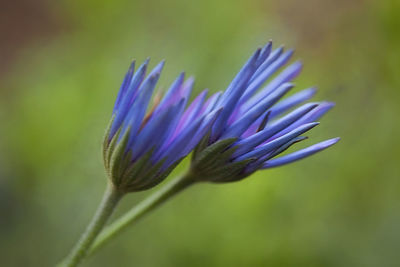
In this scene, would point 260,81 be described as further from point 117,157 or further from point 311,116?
point 117,157

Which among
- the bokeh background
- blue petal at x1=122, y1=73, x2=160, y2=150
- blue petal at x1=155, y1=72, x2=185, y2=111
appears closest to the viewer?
blue petal at x1=122, y1=73, x2=160, y2=150

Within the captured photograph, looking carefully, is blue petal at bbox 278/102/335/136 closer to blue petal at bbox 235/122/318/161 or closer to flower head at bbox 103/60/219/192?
blue petal at bbox 235/122/318/161

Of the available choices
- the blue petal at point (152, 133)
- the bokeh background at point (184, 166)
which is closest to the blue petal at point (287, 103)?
the blue petal at point (152, 133)

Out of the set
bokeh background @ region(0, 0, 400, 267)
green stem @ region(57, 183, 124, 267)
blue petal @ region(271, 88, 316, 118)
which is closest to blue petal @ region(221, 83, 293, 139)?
blue petal @ region(271, 88, 316, 118)

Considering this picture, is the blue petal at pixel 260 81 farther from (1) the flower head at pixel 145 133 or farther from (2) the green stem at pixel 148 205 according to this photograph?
(2) the green stem at pixel 148 205

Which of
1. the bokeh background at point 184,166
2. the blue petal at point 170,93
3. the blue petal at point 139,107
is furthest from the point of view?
the bokeh background at point 184,166
